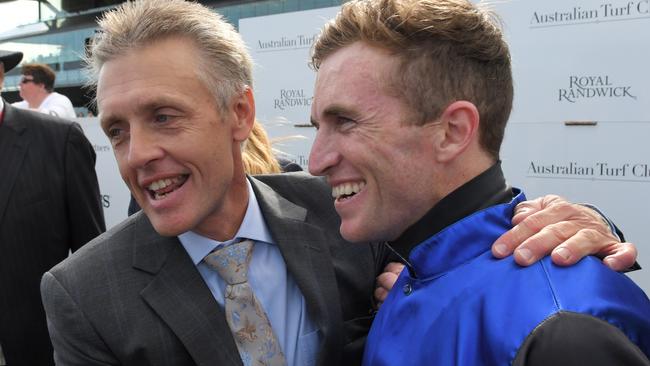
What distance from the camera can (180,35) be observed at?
152 cm

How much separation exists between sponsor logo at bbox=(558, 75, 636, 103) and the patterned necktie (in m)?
2.55

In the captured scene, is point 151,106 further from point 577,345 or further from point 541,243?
point 577,345

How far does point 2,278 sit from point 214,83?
1.88m

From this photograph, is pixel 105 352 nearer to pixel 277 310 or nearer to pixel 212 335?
pixel 212 335

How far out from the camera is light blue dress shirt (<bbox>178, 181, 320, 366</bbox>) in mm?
1561

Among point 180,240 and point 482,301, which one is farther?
point 180,240

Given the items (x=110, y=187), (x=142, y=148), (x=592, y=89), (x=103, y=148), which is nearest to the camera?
(x=142, y=148)

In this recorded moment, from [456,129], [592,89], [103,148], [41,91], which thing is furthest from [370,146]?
[41,91]

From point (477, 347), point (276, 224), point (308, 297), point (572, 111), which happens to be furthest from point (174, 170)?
point (572, 111)

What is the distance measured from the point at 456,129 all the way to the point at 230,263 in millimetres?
685

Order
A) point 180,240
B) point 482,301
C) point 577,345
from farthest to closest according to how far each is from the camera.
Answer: point 180,240 → point 482,301 → point 577,345

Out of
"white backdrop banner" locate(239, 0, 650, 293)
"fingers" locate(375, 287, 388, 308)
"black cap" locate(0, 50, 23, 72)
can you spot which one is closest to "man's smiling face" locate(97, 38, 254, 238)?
"fingers" locate(375, 287, 388, 308)

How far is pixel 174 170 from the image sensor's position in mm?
1476

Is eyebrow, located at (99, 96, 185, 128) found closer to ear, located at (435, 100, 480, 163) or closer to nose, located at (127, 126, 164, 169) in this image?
nose, located at (127, 126, 164, 169)
